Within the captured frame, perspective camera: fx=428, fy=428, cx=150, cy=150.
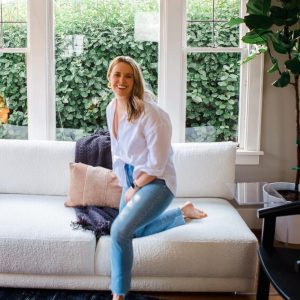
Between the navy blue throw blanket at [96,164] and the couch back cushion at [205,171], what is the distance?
49 cm

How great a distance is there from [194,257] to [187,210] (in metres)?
0.34

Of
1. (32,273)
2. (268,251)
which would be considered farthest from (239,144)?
(32,273)

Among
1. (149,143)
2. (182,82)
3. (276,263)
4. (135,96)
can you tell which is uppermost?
(182,82)

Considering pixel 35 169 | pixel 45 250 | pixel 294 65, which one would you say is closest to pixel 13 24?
→ pixel 35 169

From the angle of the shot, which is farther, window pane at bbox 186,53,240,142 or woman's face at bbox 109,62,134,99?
window pane at bbox 186,53,240,142

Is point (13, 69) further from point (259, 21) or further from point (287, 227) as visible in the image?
point (287, 227)

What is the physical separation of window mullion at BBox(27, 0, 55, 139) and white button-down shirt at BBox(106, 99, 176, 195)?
46.4 inches

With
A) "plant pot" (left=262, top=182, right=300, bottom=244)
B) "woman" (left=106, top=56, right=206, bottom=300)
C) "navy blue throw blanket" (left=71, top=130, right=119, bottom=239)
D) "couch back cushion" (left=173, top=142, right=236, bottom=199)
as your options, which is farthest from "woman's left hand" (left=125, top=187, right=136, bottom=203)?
"plant pot" (left=262, top=182, right=300, bottom=244)

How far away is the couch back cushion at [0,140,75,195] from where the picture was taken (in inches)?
114

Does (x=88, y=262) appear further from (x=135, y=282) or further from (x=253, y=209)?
(x=253, y=209)

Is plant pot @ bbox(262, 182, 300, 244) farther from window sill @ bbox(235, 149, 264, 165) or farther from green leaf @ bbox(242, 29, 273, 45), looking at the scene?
green leaf @ bbox(242, 29, 273, 45)

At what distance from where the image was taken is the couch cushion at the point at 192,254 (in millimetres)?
2230

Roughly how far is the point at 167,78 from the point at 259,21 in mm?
811

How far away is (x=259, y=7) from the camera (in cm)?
275
